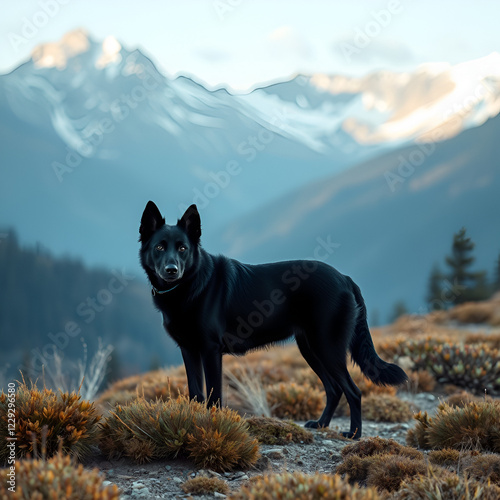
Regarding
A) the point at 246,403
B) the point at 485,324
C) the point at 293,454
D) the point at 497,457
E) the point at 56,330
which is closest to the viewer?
the point at 497,457

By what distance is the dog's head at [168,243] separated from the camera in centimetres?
440

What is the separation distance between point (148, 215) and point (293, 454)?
2.49 meters

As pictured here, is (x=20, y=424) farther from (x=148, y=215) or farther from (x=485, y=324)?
(x=485, y=324)

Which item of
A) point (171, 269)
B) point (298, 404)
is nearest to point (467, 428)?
point (298, 404)

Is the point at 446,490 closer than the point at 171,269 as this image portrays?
Yes

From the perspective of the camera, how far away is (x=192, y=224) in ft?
15.7

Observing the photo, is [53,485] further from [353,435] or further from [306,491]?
[353,435]

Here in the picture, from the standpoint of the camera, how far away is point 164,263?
440cm

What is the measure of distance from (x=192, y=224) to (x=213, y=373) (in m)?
1.33

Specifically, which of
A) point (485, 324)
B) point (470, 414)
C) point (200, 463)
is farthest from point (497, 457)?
point (485, 324)

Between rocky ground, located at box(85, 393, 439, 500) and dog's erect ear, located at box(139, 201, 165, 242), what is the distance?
1.91m

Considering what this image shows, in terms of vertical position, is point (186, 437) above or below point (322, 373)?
below

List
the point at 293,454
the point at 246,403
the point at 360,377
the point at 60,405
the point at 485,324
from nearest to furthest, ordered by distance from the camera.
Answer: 1. the point at 60,405
2. the point at 293,454
3. the point at 246,403
4. the point at 360,377
5. the point at 485,324

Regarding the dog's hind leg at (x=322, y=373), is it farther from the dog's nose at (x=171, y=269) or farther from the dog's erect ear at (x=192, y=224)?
the dog's nose at (x=171, y=269)
